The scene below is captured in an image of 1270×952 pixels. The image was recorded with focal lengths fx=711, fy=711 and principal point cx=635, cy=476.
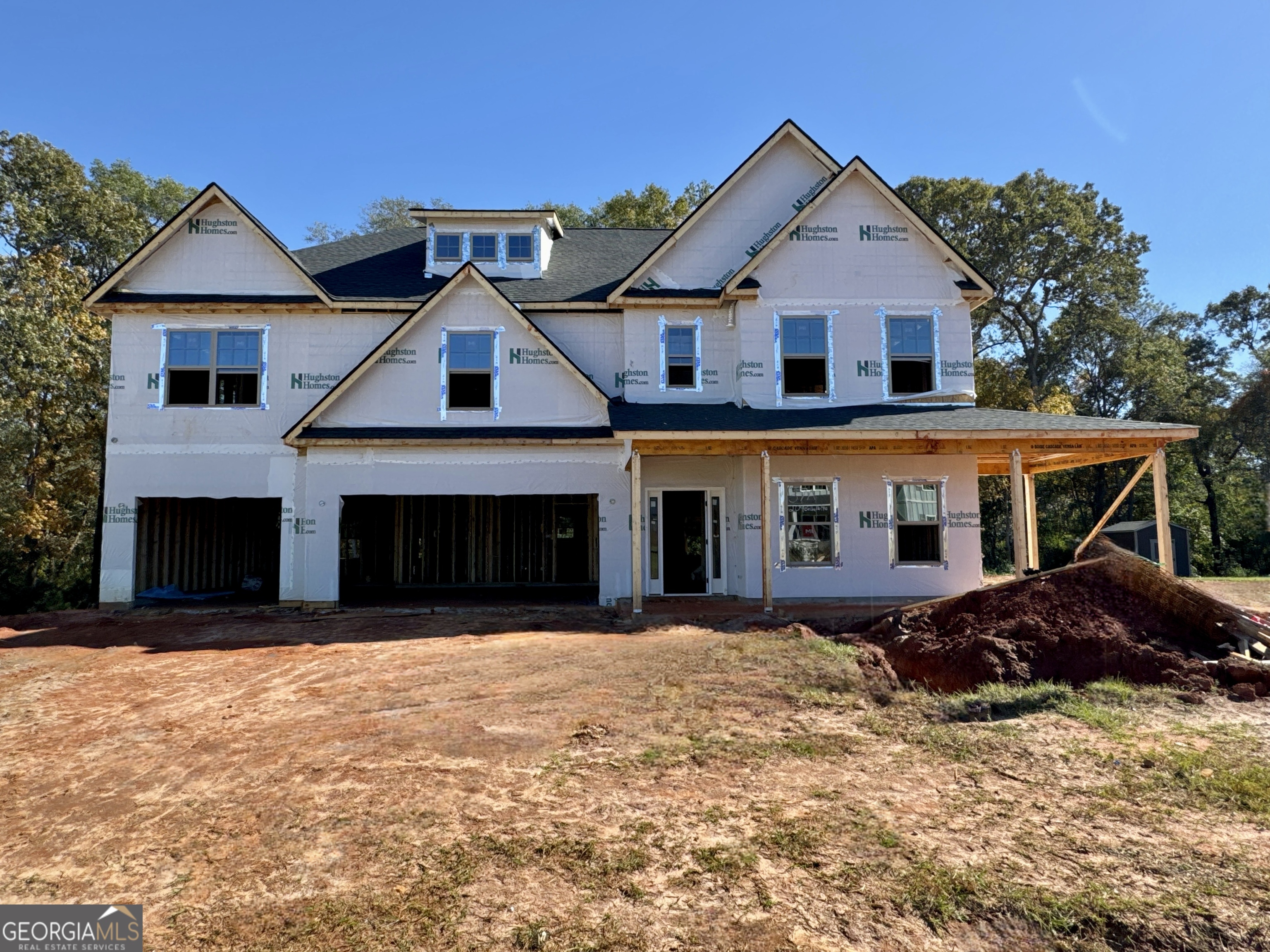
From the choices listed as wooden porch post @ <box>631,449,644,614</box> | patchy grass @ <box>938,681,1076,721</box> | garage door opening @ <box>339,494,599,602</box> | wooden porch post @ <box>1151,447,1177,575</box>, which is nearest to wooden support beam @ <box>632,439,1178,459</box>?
wooden porch post @ <box>631,449,644,614</box>

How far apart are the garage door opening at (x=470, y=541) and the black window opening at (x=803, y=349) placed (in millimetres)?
→ 7113

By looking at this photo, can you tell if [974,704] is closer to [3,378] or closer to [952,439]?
[952,439]

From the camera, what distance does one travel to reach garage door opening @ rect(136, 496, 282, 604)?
15.8 meters

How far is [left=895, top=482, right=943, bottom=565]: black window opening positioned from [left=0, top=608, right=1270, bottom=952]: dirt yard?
6495mm

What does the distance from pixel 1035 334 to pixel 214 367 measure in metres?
34.2

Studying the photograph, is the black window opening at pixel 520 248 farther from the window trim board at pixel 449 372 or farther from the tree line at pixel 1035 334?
the tree line at pixel 1035 334

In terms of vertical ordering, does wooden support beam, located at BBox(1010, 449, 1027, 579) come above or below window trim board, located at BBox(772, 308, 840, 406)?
below

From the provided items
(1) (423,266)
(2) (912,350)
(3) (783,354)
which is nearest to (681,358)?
(3) (783,354)

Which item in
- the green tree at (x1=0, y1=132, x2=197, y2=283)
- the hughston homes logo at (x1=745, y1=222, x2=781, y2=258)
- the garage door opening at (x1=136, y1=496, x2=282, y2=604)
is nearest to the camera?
the garage door opening at (x1=136, y1=496, x2=282, y2=604)

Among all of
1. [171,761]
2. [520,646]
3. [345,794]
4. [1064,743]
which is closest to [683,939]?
[345,794]

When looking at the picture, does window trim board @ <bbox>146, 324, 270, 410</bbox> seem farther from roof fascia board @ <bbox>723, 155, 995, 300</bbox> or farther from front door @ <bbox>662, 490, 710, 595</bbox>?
roof fascia board @ <bbox>723, 155, 995, 300</bbox>

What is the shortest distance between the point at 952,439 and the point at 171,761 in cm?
1246

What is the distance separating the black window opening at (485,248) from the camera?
703 inches

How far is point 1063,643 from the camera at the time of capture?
9.01 metres
